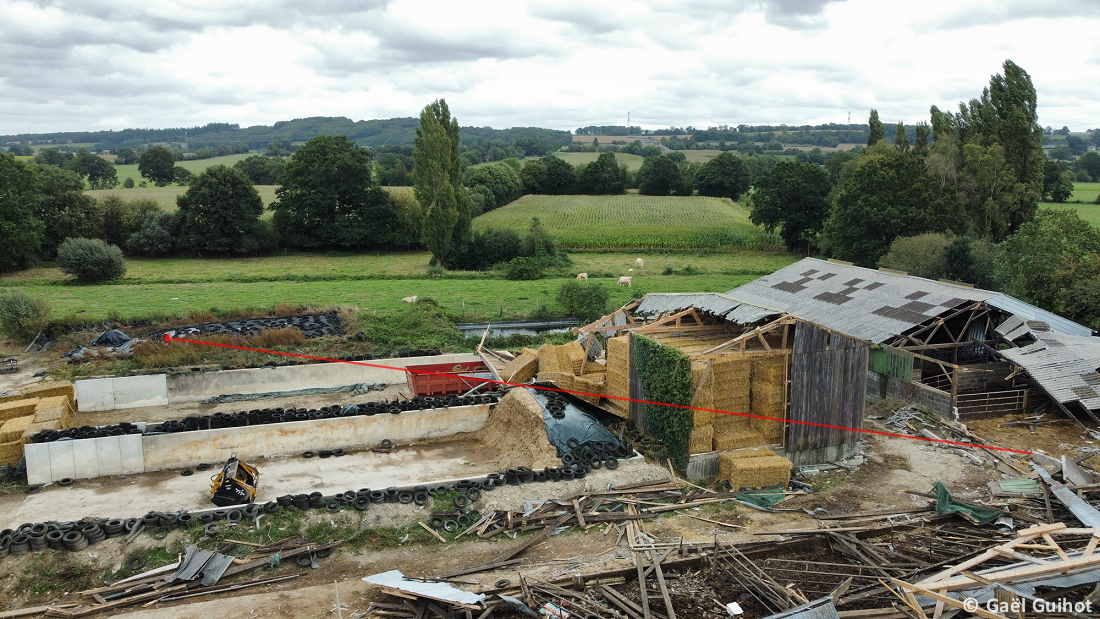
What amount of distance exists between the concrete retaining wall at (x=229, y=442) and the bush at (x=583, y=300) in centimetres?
1539

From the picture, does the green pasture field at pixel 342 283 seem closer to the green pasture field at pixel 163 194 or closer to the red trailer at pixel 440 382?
the red trailer at pixel 440 382

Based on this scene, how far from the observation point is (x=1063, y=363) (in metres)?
20.6

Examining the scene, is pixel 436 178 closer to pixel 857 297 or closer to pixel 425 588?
pixel 857 297

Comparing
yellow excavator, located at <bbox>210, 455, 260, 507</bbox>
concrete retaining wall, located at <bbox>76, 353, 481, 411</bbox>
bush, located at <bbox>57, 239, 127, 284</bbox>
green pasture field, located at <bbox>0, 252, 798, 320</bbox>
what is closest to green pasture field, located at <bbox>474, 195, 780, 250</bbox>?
green pasture field, located at <bbox>0, 252, 798, 320</bbox>

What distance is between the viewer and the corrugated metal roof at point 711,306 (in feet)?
59.1

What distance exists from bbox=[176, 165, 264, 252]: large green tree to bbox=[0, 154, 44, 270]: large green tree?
363 inches

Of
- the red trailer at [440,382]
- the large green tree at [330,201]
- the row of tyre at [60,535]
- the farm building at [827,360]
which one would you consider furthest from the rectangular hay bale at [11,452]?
the large green tree at [330,201]

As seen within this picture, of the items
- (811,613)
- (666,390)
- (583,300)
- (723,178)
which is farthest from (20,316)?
(723,178)

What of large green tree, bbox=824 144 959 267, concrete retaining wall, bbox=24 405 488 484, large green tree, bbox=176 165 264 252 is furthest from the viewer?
large green tree, bbox=176 165 264 252

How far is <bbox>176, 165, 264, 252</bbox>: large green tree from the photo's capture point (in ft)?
177

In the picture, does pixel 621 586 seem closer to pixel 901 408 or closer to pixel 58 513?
pixel 58 513

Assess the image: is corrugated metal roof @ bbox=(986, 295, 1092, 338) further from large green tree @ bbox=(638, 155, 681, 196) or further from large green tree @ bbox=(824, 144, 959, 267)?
large green tree @ bbox=(638, 155, 681, 196)

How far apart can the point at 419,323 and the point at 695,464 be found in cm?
1797

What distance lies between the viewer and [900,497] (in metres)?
16.1
